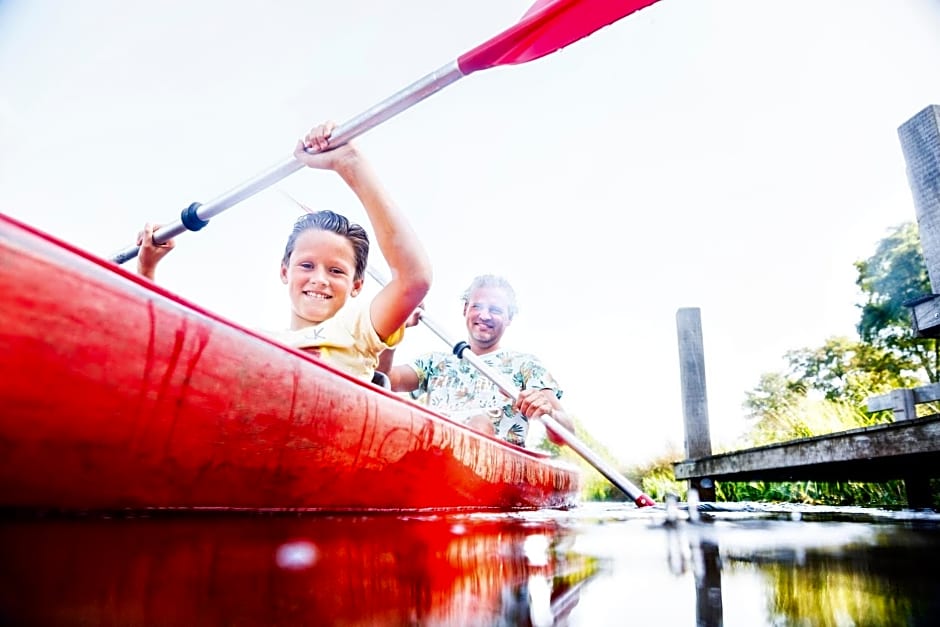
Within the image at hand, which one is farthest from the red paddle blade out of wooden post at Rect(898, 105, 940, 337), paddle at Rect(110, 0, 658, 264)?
wooden post at Rect(898, 105, 940, 337)

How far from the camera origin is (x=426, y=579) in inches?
20.5

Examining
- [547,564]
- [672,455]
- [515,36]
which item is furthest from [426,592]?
[672,455]

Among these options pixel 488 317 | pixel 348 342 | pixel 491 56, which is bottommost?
pixel 348 342

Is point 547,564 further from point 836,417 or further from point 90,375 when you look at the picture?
point 836,417

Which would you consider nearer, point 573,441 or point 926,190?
point 926,190

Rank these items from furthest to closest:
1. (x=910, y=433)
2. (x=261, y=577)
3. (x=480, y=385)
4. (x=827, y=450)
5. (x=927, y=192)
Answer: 1. (x=480, y=385)
2. (x=827, y=450)
3. (x=927, y=192)
4. (x=910, y=433)
5. (x=261, y=577)

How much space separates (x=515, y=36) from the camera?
76.0 inches

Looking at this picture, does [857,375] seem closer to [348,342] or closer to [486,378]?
[486,378]

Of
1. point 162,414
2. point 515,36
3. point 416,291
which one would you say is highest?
point 515,36

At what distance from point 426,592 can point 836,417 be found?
23.3ft

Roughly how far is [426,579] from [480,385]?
9.38ft

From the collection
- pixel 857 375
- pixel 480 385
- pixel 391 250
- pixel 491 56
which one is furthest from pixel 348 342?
pixel 857 375

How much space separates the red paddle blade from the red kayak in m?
1.25

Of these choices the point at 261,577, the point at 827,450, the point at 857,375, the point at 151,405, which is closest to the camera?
the point at 261,577
